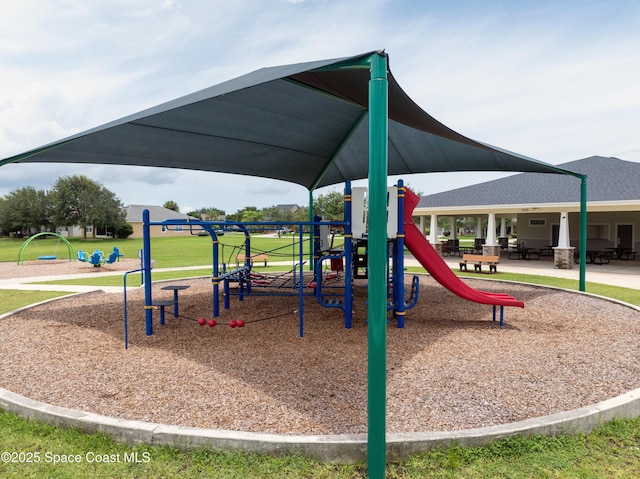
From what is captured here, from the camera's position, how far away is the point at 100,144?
741 cm

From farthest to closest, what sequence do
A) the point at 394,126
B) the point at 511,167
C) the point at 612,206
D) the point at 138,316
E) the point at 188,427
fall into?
the point at 612,206 → the point at 511,167 → the point at 394,126 → the point at 138,316 → the point at 188,427

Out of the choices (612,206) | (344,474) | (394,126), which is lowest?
(344,474)

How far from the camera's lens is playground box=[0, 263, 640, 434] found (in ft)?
12.7

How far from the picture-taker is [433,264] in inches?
286

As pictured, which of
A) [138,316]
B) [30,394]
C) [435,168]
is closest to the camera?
[30,394]

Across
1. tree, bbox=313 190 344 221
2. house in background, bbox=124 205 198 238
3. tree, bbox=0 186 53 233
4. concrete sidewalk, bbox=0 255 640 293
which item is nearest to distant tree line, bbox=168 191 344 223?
tree, bbox=313 190 344 221

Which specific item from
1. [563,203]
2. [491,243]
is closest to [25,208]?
[491,243]

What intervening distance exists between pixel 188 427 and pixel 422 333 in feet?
14.5

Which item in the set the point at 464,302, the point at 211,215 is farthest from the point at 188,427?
the point at 211,215

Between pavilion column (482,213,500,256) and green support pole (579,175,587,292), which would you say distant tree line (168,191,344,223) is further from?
green support pole (579,175,587,292)

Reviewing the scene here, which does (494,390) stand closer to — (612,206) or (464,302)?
(464,302)

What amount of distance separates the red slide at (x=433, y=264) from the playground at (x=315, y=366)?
0.50m

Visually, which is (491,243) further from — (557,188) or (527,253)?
(557,188)

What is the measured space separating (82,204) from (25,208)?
11686 millimetres
